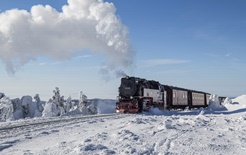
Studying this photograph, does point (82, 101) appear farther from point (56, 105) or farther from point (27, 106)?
point (27, 106)

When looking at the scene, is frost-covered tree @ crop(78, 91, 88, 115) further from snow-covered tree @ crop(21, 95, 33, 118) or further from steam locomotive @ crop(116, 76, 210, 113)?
steam locomotive @ crop(116, 76, 210, 113)

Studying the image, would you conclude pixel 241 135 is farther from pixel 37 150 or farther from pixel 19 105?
pixel 19 105

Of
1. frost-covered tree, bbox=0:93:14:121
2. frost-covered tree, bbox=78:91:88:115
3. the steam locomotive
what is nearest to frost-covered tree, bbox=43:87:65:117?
frost-covered tree, bbox=78:91:88:115

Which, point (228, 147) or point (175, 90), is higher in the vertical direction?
point (175, 90)

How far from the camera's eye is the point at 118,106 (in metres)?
31.0

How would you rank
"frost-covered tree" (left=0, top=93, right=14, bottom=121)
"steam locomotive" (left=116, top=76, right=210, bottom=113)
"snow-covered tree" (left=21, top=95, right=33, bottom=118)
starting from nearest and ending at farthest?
1. "steam locomotive" (left=116, top=76, right=210, bottom=113)
2. "frost-covered tree" (left=0, top=93, right=14, bottom=121)
3. "snow-covered tree" (left=21, top=95, right=33, bottom=118)

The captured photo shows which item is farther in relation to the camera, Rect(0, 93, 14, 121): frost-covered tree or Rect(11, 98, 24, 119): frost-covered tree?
Rect(11, 98, 24, 119): frost-covered tree

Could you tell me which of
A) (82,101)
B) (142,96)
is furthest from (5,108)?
(142,96)

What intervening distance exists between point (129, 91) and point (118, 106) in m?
2.02

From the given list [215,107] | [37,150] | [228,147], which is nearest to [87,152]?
[37,150]

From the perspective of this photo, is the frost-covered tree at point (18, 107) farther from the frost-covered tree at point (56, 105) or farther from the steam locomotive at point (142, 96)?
the steam locomotive at point (142, 96)

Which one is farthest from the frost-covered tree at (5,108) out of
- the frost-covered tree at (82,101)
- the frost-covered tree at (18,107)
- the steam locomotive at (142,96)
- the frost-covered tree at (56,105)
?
the steam locomotive at (142,96)

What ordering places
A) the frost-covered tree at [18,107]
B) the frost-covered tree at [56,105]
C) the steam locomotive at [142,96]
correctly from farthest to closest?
the frost-covered tree at [18,107]
the frost-covered tree at [56,105]
the steam locomotive at [142,96]

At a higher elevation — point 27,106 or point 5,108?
point 27,106
